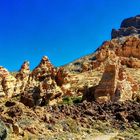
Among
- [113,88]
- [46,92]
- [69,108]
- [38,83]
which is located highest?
[38,83]

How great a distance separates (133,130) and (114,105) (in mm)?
6674

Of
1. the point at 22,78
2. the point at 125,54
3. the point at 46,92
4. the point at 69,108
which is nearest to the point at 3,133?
the point at 69,108

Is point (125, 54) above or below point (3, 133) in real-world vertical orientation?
above

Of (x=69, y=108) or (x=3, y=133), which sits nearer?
(x=3, y=133)

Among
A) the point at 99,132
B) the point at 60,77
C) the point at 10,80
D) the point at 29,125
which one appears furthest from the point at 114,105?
the point at 10,80

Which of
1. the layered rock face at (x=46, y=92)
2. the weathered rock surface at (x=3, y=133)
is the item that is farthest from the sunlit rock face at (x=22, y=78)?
the weathered rock surface at (x=3, y=133)

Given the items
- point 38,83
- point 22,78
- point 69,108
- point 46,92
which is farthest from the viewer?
point 22,78

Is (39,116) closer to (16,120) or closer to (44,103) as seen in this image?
(16,120)

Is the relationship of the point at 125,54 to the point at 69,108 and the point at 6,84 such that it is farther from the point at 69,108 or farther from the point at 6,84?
the point at 69,108

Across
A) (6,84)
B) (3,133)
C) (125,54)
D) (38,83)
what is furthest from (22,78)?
(3,133)

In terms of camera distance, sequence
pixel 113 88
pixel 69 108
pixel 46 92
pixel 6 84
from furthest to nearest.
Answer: pixel 6 84 < pixel 46 92 < pixel 113 88 < pixel 69 108

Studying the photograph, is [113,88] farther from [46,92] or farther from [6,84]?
[6,84]

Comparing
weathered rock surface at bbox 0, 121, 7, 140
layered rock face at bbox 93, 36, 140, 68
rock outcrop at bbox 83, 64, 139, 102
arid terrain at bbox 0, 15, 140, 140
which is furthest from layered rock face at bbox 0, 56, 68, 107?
weathered rock surface at bbox 0, 121, 7, 140

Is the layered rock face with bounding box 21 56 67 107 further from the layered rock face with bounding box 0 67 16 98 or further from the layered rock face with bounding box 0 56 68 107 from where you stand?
the layered rock face with bounding box 0 67 16 98
